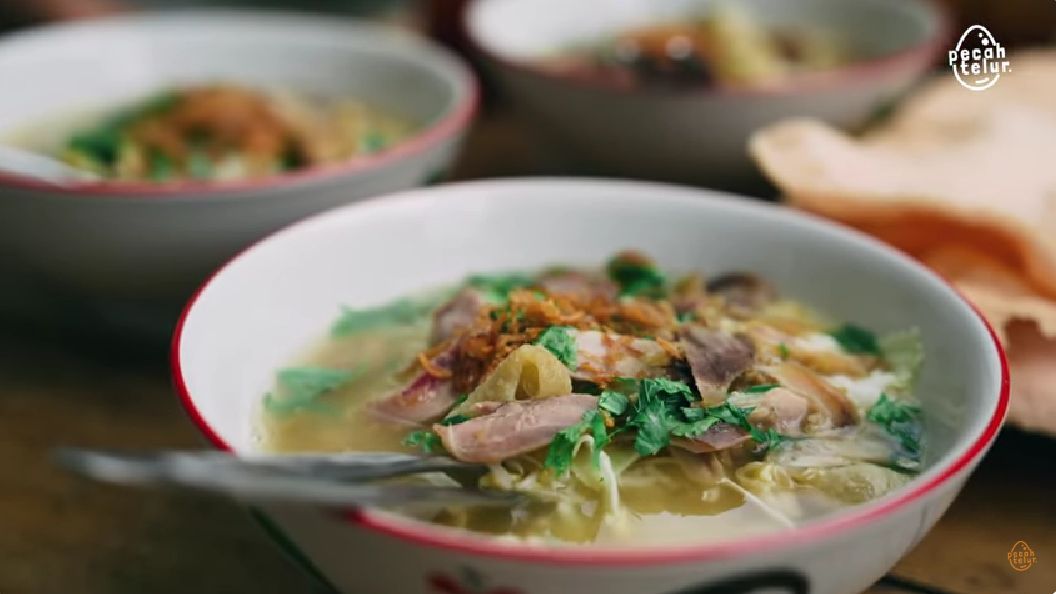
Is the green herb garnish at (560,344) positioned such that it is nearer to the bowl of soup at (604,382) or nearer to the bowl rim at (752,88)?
the bowl of soup at (604,382)

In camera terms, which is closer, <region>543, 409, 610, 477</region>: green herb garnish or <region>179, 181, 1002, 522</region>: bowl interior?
<region>543, 409, 610, 477</region>: green herb garnish

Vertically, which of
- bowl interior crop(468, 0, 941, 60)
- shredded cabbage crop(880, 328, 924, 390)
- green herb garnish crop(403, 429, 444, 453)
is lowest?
green herb garnish crop(403, 429, 444, 453)

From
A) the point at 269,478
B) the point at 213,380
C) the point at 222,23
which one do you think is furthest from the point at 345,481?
the point at 222,23

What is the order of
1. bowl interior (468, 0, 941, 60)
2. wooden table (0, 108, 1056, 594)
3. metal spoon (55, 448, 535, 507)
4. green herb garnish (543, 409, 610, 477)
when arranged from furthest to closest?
bowl interior (468, 0, 941, 60)
wooden table (0, 108, 1056, 594)
green herb garnish (543, 409, 610, 477)
metal spoon (55, 448, 535, 507)

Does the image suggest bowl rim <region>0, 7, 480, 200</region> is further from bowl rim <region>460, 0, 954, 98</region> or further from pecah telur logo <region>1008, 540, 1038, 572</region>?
pecah telur logo <region>1008, 540, 1038, 572</region>

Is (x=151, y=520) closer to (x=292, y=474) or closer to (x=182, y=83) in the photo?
(x=292, y=474)

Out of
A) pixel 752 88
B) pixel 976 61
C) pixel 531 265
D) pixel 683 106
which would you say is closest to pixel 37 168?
pixel 531 265

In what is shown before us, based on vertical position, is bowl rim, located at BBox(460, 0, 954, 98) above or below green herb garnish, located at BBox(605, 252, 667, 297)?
above

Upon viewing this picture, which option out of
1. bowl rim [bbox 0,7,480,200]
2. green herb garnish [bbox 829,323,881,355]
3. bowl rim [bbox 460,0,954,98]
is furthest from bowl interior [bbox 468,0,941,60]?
green herb garnish [bbox 829,323,881,355]
